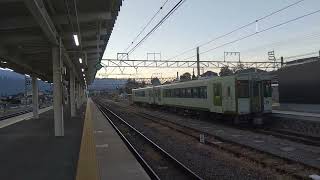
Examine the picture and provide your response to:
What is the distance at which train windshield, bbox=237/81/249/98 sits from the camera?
964 inches

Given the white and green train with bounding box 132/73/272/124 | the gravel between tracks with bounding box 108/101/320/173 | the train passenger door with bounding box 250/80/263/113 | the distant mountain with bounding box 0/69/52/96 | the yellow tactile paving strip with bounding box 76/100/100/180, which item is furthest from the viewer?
the distant mountain with bounding box 0/69/52/96

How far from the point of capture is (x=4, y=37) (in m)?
19.0

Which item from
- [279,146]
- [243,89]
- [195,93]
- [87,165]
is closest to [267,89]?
[243,89]

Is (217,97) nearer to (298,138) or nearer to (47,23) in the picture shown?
(298,138)

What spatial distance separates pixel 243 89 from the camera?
24578 mm

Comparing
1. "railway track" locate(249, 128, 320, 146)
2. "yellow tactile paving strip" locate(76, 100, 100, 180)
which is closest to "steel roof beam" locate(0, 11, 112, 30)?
"yellow tactile paving strip" locate(76, 100, 100, 180)

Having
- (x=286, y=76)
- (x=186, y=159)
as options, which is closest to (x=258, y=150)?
(x=186, y=159)

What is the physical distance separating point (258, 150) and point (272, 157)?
4.58 ft

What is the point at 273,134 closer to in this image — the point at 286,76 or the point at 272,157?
the point at 272,157

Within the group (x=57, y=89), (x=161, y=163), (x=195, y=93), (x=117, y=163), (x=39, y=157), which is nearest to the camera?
(x=117, y=163)

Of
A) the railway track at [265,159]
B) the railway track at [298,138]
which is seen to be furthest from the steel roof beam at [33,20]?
the railway track at [298,138]

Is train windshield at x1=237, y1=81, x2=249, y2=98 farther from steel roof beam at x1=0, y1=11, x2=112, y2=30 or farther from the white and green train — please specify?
steel roof beam at x1=0, y1=11, x2=112, y2=30

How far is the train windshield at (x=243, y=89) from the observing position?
2448cm

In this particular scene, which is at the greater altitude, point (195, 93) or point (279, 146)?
point (195, 93)
